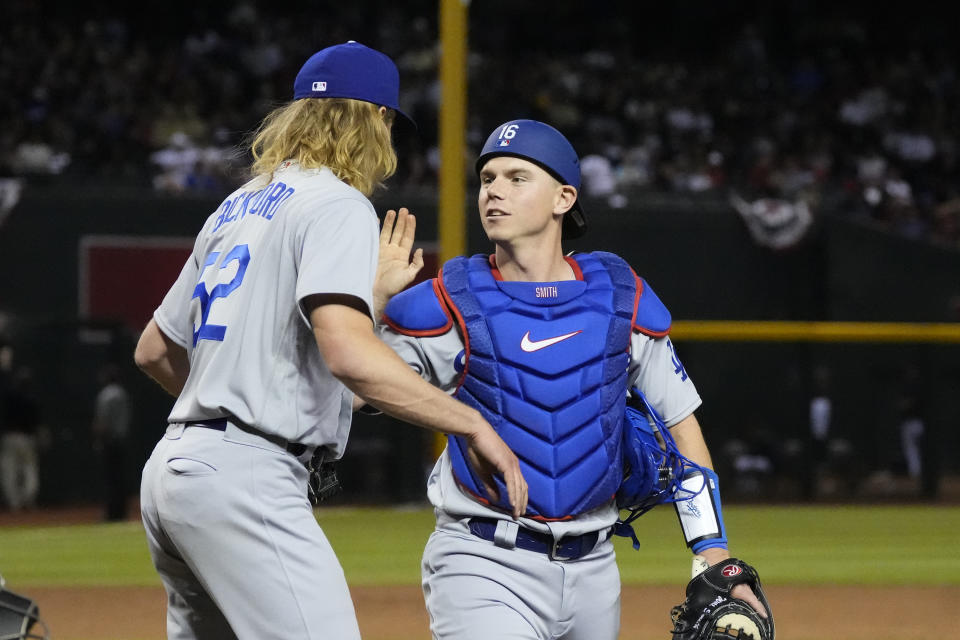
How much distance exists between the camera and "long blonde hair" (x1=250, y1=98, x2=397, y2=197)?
117 inches

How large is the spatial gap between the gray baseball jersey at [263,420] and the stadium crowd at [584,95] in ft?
38.9

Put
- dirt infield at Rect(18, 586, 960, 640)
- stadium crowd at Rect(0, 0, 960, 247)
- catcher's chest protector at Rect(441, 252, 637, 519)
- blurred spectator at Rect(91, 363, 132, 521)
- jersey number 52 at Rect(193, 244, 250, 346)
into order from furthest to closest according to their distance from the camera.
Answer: stadium crowd at Rect(0, 0, 960, 247) → blurred spectator at Rect(91, 363, 132, 521) → dirt infield at Rect(18, 586, 960, 640) → catcher's chest protector at Rect(441, 252, 637, 519) → jersey number 52 at Rect(193, 244, 250, 346)

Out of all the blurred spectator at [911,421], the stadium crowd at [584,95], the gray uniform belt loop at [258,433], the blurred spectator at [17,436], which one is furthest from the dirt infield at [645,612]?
the stadium crowd at [584,95]

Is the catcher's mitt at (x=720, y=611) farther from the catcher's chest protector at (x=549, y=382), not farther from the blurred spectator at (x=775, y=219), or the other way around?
the blurred spectator at (x=775, y=219)

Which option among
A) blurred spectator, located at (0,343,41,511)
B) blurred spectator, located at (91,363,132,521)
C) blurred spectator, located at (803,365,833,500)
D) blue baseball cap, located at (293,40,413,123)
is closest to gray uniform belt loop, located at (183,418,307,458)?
blue baseball cap, located at (293,40,413,123)

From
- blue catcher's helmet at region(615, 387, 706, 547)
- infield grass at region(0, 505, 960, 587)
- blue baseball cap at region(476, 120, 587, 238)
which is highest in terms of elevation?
blue baseball cap at region(476, 120, 587, 238)

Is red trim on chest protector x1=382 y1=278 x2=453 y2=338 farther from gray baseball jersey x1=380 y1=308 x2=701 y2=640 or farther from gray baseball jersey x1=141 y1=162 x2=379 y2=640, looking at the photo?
gray baseball jersey x1=141 y1=162 x2=379 y2=640

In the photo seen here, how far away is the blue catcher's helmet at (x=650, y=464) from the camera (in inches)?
123

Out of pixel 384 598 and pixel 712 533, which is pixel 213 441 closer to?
pixel 712 533

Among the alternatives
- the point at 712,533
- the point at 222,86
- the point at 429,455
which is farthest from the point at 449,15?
the point at 712,533

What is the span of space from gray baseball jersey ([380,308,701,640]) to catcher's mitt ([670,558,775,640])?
0.19 m

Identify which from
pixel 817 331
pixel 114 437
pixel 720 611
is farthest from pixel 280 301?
pixel 817 331

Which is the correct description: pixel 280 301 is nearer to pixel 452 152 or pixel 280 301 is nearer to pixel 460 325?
pixel 460 325

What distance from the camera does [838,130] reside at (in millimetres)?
17969
